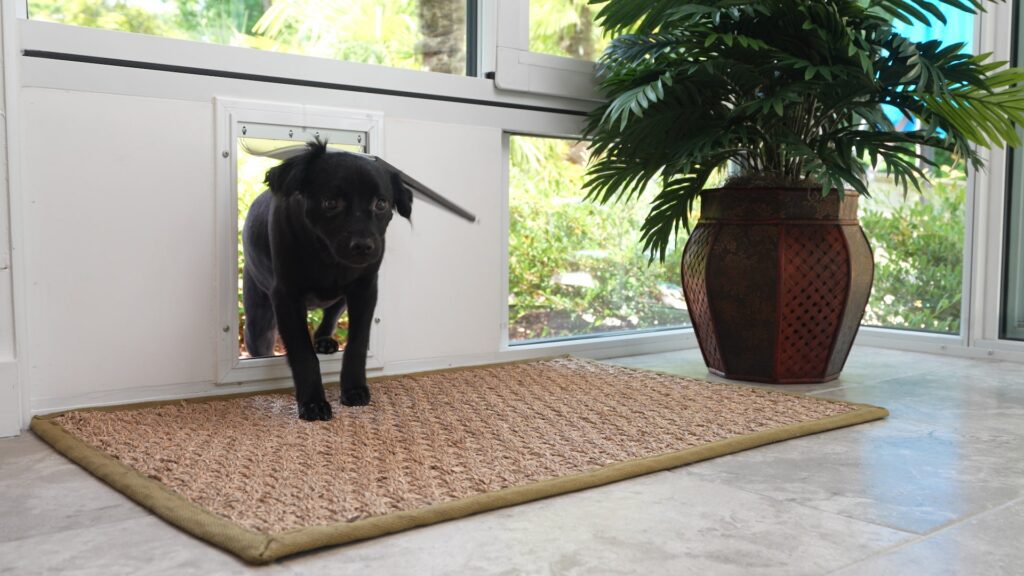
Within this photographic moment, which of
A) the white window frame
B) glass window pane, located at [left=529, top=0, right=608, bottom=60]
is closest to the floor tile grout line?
the white window frame

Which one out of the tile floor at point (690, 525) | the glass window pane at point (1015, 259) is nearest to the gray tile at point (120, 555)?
the tile floor at point (690, 525)

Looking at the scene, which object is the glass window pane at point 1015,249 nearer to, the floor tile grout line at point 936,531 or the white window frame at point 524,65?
the white window frame at point 524,65

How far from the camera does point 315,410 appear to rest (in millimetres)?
1953

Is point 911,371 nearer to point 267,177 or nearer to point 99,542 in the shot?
point 267,177

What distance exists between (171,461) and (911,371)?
7.57ft

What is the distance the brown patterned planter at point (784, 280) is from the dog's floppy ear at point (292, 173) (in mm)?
1254

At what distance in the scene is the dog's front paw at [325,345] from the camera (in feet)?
8.05

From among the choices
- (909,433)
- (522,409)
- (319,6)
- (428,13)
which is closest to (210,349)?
(522,409)

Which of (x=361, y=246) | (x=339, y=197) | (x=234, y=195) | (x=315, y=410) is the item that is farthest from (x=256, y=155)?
(x=315, y=410)

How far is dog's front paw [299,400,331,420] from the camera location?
6.40ft

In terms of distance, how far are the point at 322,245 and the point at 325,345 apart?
509mm

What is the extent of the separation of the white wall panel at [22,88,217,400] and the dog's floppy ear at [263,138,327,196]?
0.36 meters

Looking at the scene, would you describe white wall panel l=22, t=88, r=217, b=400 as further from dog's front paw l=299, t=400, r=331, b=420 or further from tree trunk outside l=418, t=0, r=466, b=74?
tree trunk outside l=418, t=0, r=466, b=74

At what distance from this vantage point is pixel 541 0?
9.73 ft
